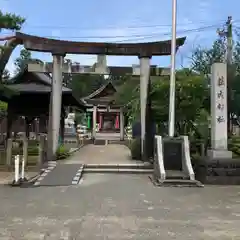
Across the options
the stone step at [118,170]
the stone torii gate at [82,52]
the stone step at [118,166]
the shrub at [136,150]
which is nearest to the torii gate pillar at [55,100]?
the stone torii gate at [82,52]

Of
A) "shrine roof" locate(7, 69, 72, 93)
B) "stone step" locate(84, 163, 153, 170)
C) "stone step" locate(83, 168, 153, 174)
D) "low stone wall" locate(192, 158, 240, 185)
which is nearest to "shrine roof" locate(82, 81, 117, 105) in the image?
"shrine roof" locate(7, 69, 72, 93)

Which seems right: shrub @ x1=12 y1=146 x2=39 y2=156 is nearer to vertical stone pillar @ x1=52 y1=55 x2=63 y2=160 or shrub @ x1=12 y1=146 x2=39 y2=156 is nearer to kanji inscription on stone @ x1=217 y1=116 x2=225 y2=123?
vertical stone pillar @ x1=52 y1=55 x2=63 y2=160

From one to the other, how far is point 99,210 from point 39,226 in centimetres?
183

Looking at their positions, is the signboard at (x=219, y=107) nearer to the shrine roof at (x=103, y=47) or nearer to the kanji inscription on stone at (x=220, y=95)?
the kanji inscription on stone at (x=220, y=95)

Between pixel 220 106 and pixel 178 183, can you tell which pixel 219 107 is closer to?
pixel 220 106

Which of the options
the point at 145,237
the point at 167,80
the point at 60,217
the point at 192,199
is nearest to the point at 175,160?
the point at 192,199

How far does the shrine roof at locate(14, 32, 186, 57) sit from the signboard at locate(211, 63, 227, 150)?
500 centimetres

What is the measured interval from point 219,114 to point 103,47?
720 cm

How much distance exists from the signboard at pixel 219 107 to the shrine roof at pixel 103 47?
5.00 meters

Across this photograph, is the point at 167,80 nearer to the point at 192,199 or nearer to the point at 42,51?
the point at 42,51

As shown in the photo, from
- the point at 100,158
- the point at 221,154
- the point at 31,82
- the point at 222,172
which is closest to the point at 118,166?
the point at 100,158

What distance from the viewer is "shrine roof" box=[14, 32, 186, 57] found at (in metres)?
18.7

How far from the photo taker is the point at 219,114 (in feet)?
47.3

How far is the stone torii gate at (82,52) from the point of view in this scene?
1866 centimetres
